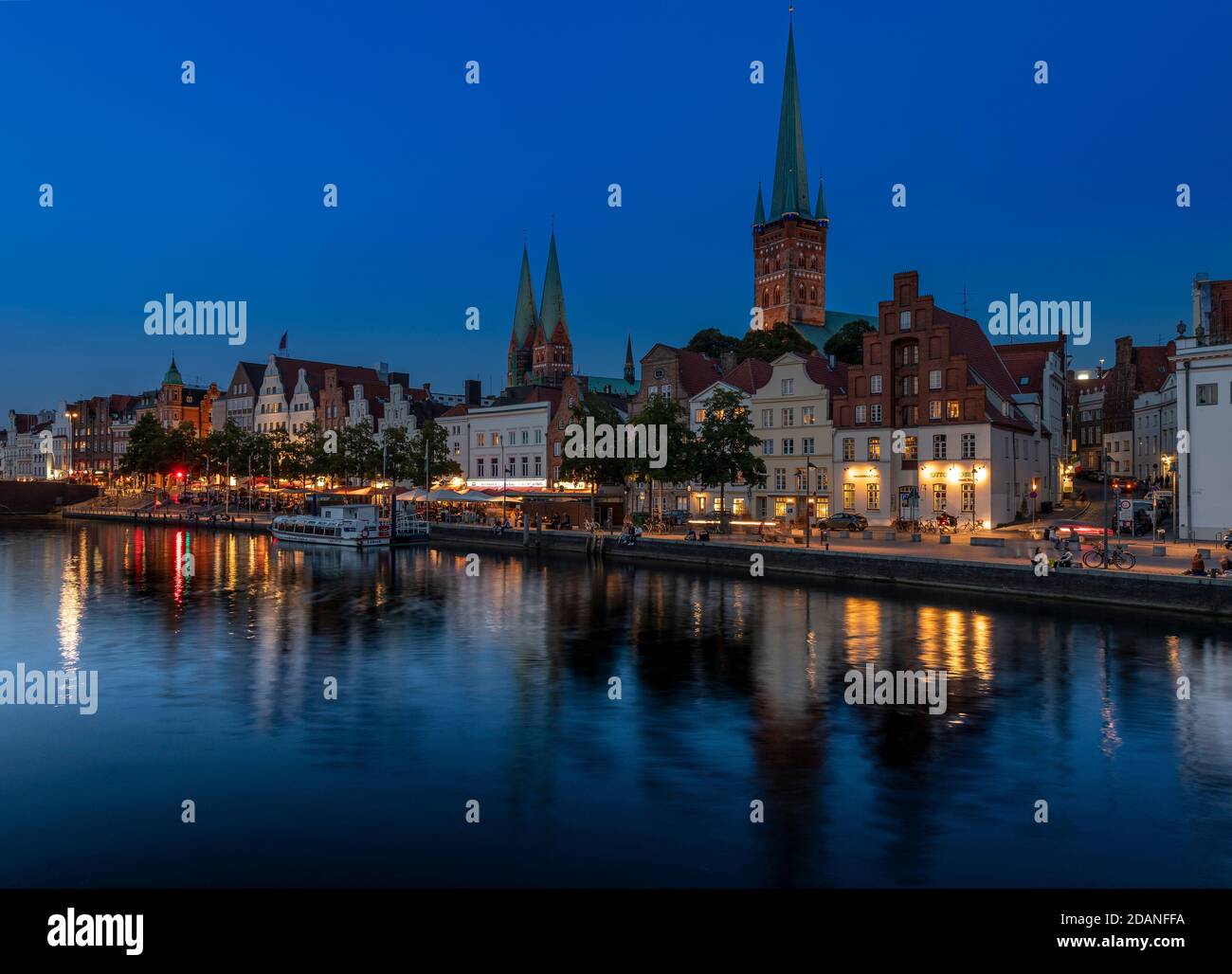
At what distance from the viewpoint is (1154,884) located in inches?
551

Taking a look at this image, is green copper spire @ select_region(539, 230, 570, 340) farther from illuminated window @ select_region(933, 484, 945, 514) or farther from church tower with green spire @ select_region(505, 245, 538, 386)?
illuminated window @ select_region(933, 484, 945, 514)

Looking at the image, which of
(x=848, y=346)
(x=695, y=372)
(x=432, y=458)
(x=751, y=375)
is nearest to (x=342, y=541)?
(x=432, y=458)

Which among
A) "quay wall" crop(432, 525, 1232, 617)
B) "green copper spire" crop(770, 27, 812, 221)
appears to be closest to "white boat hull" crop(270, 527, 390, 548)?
"quay wall" crop(432, 525, 1232, 617)

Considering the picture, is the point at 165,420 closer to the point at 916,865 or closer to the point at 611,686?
the point at 611,686

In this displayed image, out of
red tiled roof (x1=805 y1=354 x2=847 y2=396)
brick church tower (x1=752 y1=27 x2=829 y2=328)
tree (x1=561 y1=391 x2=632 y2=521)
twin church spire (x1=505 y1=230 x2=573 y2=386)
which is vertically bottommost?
tree (x1=561 y1=391 x2=632 y2=521)

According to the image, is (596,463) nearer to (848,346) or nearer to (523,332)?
(848,346)

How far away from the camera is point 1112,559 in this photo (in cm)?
4253

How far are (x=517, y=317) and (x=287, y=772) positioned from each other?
6651 inches

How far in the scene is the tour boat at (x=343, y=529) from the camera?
3162 inches

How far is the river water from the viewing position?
14875 millimetres

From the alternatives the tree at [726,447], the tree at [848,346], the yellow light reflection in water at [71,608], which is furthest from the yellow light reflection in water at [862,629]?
the tree at [848,346]

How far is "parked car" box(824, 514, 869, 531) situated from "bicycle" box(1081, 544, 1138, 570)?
22.3m
